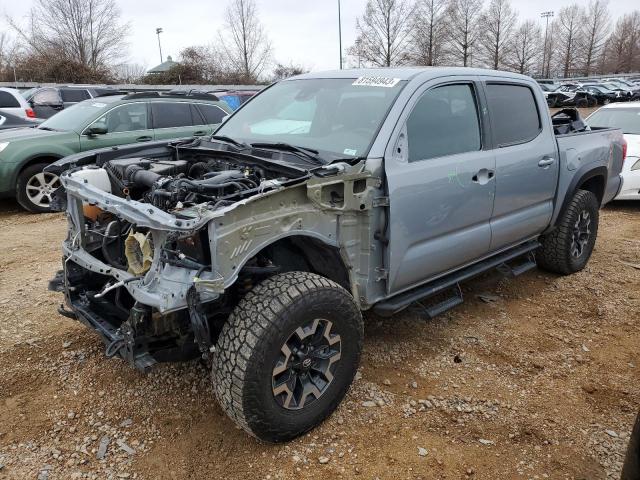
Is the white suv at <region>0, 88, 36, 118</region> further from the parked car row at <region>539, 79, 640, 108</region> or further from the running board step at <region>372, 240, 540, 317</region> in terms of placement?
the parked car row at <region>539, 79, 640, 108</region>

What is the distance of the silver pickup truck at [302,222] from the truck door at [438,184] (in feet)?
0.04

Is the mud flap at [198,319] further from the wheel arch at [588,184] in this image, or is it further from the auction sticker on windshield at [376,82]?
the wheel arch at [588,184]

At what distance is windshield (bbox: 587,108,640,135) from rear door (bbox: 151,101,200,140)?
6.46 m

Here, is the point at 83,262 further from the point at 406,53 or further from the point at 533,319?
the point at 406,53

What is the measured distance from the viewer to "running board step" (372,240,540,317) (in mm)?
Answer: 3400

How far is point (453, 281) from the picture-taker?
3.83 meters

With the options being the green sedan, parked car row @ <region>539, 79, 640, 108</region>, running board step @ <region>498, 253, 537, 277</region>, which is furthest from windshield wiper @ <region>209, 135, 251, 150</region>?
parked car row @ <region>539, 79, 640, 108</region>

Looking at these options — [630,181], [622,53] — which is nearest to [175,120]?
[630,181]

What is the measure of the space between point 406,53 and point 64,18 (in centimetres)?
2888

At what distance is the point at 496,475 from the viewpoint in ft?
8.66

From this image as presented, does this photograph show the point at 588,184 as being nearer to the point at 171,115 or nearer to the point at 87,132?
the point at 171,115

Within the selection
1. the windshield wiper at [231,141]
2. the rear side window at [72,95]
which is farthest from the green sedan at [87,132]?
the rear side window at [72,95]

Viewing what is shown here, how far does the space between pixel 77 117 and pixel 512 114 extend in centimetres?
658

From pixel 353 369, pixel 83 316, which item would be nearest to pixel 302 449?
pixel 353 369
